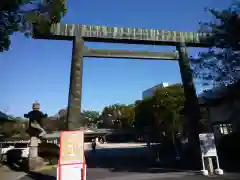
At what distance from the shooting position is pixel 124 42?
1500cm

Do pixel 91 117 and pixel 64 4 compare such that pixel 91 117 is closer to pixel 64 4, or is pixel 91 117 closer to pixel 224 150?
pixel 224 150

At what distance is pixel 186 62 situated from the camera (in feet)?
50.4

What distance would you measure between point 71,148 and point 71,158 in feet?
1.02

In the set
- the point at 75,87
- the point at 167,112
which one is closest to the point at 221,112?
the point at 167,112

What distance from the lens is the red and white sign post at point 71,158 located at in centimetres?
839

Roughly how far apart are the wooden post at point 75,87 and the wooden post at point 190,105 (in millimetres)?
5611

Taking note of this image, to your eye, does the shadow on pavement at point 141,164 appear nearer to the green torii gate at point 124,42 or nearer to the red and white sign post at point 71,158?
the green torii gate at point 124,42

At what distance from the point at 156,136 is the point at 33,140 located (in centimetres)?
1346

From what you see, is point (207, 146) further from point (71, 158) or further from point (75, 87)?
point (75, 87)

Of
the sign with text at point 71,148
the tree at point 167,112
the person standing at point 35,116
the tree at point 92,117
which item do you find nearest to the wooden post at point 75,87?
the sign with text at point 71,148

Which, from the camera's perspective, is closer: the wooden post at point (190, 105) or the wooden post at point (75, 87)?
the wooden post at point (75, 87)

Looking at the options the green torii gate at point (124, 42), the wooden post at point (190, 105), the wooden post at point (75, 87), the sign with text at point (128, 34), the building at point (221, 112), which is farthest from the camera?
the building at point (221, 112)

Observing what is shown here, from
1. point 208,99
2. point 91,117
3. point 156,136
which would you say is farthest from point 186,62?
point 91,117

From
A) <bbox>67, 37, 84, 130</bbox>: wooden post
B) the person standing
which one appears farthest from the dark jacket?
<bbox>67, 37, 84, 130</bbox>: wooden post
